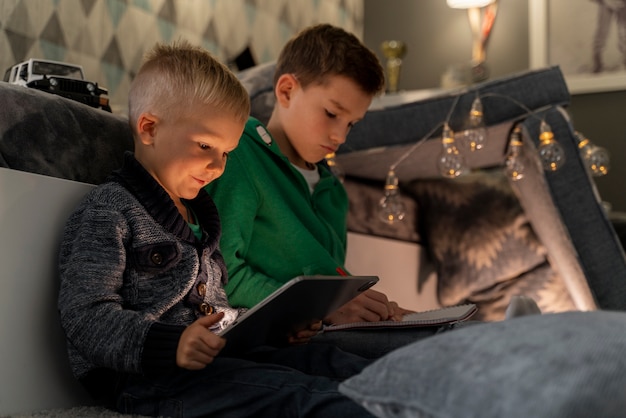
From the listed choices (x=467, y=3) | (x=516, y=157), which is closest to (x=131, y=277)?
(x=516, y=157)

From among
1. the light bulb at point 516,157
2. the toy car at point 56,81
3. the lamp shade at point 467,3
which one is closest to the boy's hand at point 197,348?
the toy car at point 56,81

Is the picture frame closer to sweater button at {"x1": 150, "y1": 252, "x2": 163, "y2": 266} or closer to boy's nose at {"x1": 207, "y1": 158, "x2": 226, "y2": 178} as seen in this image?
boy's nose at {"x1": 207, "y1": 158, "x2": 226, "y2": 178}

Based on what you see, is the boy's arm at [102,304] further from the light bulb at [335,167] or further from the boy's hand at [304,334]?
the light bulb at [335,167]

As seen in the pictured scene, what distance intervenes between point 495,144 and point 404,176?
1.07 ft

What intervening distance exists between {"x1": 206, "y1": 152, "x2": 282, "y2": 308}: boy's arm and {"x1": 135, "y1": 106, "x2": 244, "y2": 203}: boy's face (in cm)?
17

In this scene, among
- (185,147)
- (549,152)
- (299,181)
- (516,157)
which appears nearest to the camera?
(185,147)

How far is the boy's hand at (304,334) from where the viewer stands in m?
1.31

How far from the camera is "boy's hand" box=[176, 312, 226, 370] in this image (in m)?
0.99

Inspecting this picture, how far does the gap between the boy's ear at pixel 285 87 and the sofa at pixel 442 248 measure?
28 cm

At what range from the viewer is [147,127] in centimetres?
126

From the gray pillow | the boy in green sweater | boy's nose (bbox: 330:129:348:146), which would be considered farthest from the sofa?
boy's nose (bbox: 330:129:348:146)

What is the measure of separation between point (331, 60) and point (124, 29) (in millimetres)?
1182

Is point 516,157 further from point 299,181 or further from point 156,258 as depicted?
point 156,258

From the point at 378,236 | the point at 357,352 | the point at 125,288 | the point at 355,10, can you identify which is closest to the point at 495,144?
the point at 378,236
